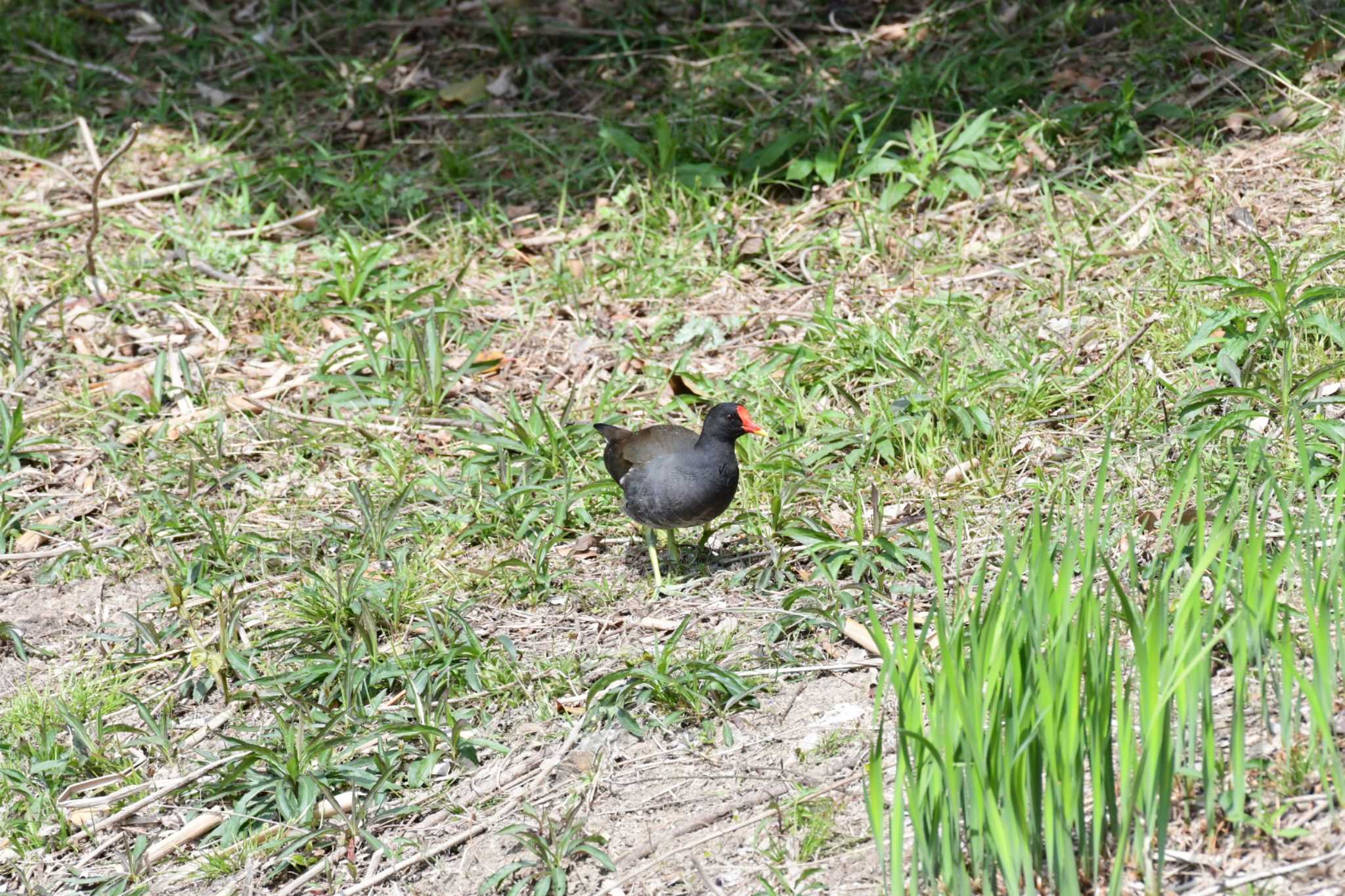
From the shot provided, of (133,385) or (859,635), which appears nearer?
(859,635)

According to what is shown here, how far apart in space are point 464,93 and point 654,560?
3707mm

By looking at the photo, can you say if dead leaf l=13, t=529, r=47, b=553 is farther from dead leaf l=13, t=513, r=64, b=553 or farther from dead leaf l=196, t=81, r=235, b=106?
dead leaf l=196, t=81, r=235, b=106

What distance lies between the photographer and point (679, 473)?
3.95 meters

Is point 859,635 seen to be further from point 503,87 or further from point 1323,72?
point 503,87

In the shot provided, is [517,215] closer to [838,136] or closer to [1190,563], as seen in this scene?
[838,136]

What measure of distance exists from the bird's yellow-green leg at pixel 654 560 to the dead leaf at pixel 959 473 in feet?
2.99

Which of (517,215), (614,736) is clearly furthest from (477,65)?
(614,736)

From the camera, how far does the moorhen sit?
12.9ft

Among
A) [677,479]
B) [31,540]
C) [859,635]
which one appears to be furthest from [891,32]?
[31,540]

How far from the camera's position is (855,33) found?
698 cm

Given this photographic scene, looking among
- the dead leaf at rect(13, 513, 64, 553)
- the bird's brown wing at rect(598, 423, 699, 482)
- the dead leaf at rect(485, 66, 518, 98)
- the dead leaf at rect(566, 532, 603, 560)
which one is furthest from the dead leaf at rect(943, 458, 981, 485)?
the dead leaf at rect(485, 66, 518, 98)

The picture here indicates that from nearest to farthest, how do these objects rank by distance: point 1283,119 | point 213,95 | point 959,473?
1. point 959,473
2. point 1283,119
3. point 213,95

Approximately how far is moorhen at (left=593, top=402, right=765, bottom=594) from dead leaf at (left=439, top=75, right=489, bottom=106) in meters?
3.35

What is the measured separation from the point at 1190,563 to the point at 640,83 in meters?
4.27
